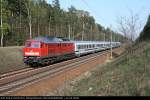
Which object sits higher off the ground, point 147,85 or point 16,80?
point 147,85

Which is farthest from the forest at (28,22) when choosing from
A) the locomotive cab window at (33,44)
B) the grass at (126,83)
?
the grass at (126,83)

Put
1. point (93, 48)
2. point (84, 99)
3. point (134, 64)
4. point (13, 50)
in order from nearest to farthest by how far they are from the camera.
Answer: point (84, 99) → point (134, 64) → point (13, 50) → point (93, 48)

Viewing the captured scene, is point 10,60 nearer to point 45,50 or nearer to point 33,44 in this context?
point 33,44

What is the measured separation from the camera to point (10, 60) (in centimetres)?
3778

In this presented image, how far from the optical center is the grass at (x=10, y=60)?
113 ft

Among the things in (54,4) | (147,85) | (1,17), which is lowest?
(147,85)

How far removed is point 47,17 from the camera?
97.6 meters

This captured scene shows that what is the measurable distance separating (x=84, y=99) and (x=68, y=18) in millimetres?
104350

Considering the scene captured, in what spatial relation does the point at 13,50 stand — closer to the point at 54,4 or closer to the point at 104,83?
the point at 104,83

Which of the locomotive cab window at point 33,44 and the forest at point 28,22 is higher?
the forest at point 28,22

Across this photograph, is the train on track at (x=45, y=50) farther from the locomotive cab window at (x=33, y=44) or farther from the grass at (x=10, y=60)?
the grass at (x=10, y=60)

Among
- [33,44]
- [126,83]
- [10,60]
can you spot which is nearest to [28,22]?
[10,60]

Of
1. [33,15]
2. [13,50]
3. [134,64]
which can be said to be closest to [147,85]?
[134,64]

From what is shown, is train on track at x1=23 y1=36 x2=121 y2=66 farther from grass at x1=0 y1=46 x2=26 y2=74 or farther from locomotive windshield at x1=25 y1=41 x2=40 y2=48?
grass at x1=0 y1=46 x2=26 y2=74
